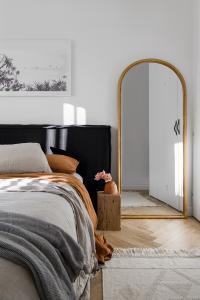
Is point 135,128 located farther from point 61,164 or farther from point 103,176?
point 61,164

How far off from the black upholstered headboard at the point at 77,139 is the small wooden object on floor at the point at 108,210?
17.6 inches

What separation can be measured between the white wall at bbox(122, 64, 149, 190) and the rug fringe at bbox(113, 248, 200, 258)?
112 cm

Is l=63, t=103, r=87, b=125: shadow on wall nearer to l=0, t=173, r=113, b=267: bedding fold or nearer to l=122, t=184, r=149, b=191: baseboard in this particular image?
l=122, t=184, r=149, b=191: baseboard

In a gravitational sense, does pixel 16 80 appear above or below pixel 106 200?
above

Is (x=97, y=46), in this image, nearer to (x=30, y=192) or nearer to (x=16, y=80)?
(x=16, y=80)

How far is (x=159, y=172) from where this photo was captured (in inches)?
140

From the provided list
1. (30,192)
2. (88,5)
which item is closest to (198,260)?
(30,192)

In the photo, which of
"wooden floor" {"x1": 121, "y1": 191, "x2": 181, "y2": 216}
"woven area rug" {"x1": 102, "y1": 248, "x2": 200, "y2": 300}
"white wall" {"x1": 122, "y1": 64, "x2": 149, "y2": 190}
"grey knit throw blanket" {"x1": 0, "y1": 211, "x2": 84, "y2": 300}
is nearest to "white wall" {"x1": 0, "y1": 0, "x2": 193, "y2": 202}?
"white wall" {"x1": 122, "y1": 64, "x2": 149, "y2": 190}

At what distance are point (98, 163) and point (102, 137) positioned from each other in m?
0.29

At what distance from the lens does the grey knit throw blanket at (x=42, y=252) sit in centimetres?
96

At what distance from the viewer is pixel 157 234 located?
291 centimetres

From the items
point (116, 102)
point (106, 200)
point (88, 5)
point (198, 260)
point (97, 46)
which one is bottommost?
point (198, 260)

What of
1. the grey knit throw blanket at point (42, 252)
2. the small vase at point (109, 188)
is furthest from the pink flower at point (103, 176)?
the grey knit throw blanket at point (42, 252)

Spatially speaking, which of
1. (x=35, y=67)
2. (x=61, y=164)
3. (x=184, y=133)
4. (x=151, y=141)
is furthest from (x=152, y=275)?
(x=35, y=67)
